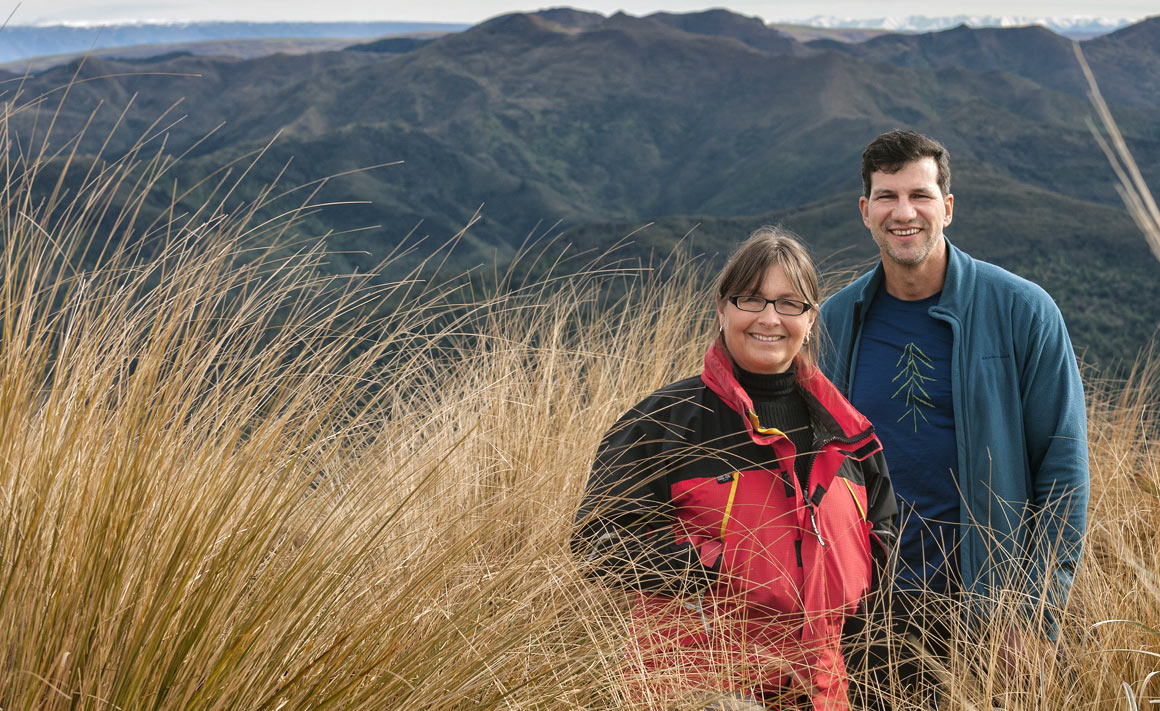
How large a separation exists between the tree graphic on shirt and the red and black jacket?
1.88ft

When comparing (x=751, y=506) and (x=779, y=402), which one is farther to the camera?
(x=779, y=402)

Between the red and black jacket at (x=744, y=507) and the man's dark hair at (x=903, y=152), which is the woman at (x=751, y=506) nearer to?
the red and black jacket at (x=744, y=507)

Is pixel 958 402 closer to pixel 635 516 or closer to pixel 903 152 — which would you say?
pixel 903 152

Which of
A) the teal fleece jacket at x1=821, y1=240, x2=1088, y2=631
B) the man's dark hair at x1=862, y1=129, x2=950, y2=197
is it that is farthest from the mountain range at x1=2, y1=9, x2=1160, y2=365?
the teal fleece jacket at x1=821, y1=240, x2=1088, y2=631

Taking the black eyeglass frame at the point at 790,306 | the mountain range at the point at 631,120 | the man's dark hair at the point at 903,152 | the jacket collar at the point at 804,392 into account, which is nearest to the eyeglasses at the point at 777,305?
the black eyeglass frame at the point at 790,306

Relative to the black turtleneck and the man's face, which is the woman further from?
the man's face

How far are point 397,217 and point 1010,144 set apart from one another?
5675 cm

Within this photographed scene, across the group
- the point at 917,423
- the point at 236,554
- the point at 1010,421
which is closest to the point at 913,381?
the point at 917,423

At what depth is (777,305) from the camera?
1.95 meters

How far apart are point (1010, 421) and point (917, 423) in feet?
0.74

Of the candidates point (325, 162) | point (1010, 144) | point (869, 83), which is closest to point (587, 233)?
point (1010, 144)

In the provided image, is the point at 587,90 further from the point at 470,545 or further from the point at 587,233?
the point at 470,545

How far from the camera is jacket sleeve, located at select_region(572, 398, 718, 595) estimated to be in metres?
1.87

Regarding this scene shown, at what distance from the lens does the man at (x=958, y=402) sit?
2328 mm
